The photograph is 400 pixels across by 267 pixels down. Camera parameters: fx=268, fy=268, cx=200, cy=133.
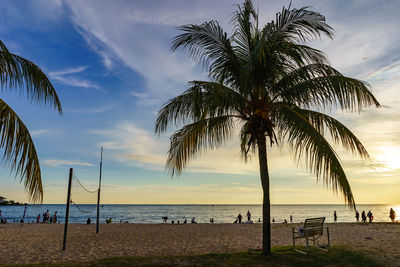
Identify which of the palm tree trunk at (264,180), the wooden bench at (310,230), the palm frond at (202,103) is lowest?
the wooden bench at (310,230)

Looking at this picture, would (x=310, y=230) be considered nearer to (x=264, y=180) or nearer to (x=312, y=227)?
(x=312, y=227)

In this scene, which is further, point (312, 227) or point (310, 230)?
point (312, 227)

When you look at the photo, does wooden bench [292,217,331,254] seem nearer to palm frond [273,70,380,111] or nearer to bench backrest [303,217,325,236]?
bench backrest [303,217,325,236]

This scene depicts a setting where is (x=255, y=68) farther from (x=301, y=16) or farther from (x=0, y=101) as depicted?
(x=0, y=101)

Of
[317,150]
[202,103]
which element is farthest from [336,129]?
[202,103]

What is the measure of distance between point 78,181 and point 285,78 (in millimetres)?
9834

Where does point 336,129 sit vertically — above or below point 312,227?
above

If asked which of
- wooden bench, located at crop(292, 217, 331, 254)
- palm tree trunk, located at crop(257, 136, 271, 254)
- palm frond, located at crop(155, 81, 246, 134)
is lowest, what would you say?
wooden bench, located at crop(292, 217, 331, 254)

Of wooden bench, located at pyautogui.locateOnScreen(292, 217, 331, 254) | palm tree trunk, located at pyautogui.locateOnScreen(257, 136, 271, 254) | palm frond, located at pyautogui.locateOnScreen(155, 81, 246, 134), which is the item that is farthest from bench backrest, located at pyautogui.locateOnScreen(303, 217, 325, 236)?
palm frond, located at pyautogui.locateOnScreen(155, 81, 246, 134)

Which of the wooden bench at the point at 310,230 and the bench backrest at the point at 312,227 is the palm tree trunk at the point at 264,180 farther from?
the bench backrest at the point at 312,227

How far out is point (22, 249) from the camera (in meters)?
11.3

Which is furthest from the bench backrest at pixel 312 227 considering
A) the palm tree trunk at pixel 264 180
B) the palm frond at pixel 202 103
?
the palm frond at pixel 202 103

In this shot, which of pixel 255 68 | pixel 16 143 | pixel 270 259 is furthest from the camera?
pixel 255 68

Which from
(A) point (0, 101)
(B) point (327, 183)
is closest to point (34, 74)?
(A) point (0, 101)
